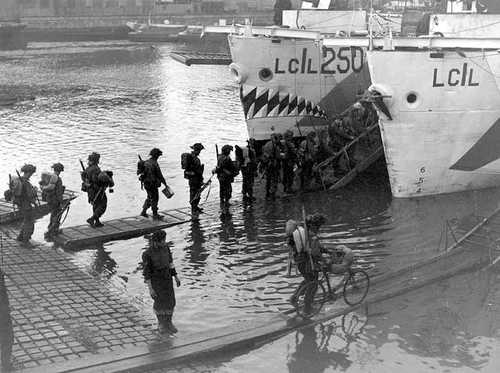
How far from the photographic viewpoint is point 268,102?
20.5m

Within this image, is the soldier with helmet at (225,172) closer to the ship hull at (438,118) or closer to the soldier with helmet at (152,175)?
the soldier with helmet at (152,175)

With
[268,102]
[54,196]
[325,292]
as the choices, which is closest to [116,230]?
[54,196]

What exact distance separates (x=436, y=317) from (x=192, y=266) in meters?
4.12

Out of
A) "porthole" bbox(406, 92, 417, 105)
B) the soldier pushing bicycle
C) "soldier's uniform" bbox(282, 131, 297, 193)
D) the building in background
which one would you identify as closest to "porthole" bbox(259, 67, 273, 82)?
"soldier's uniform" bbox(282, 131, 297, 193)

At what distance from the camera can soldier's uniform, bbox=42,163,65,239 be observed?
39.7 ft

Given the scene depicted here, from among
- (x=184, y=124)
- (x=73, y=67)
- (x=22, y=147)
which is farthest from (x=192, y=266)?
(x=73, y=67)

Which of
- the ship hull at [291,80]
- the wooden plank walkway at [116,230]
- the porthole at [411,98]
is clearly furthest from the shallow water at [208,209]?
the porthole at [411,98]

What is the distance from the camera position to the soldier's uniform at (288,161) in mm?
16047

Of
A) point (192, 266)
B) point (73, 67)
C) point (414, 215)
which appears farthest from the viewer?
point (73, 67)

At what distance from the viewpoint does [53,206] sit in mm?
12352

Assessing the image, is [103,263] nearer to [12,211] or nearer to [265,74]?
[12,211]

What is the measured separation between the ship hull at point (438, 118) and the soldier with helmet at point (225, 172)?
3667 millimetres

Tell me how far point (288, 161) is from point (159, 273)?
8.02m

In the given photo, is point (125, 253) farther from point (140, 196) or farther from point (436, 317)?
point (436, 317)
